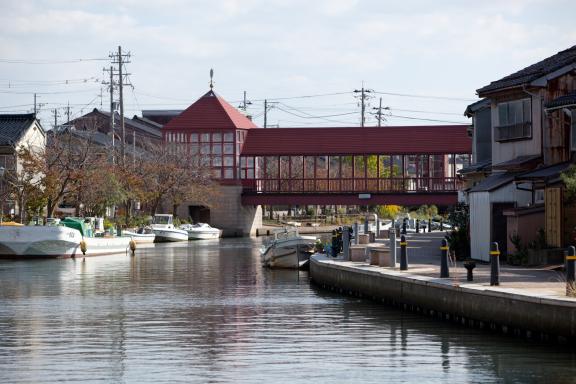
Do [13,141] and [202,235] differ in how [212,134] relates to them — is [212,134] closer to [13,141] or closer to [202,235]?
[202,235]

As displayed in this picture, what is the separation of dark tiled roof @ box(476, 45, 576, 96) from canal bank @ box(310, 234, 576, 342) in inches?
292

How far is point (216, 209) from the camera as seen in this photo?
355ft

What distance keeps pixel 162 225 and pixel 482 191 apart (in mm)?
52717

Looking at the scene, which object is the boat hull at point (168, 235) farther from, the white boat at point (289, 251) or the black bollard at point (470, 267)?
the black bollard at point (470, 267)

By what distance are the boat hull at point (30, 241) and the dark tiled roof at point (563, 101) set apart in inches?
1352

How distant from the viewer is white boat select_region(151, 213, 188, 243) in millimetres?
91000

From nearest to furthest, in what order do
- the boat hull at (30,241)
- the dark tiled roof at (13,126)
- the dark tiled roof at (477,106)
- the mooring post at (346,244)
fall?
the mooring post at (346,244), the dark tiled roof at (477,106), the boat hull at (30,241), the dark tiled roof at (13,126)

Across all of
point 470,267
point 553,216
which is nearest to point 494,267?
point 470,267

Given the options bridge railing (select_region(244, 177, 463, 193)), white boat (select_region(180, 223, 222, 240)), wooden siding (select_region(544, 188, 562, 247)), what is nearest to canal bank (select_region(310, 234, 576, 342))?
wooden siding (select_region(544, 188, 562, 247))

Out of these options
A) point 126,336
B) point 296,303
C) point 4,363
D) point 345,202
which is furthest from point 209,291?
point 345,202

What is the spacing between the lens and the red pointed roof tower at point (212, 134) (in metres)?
109

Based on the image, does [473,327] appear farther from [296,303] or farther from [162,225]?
[162,225]

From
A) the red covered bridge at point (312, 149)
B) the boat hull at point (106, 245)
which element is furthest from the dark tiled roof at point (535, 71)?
the red covered bridge at point (312, 149)

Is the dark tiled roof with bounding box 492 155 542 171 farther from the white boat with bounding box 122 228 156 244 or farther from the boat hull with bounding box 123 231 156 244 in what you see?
the boat hull with bounding box 123 231 156 244
